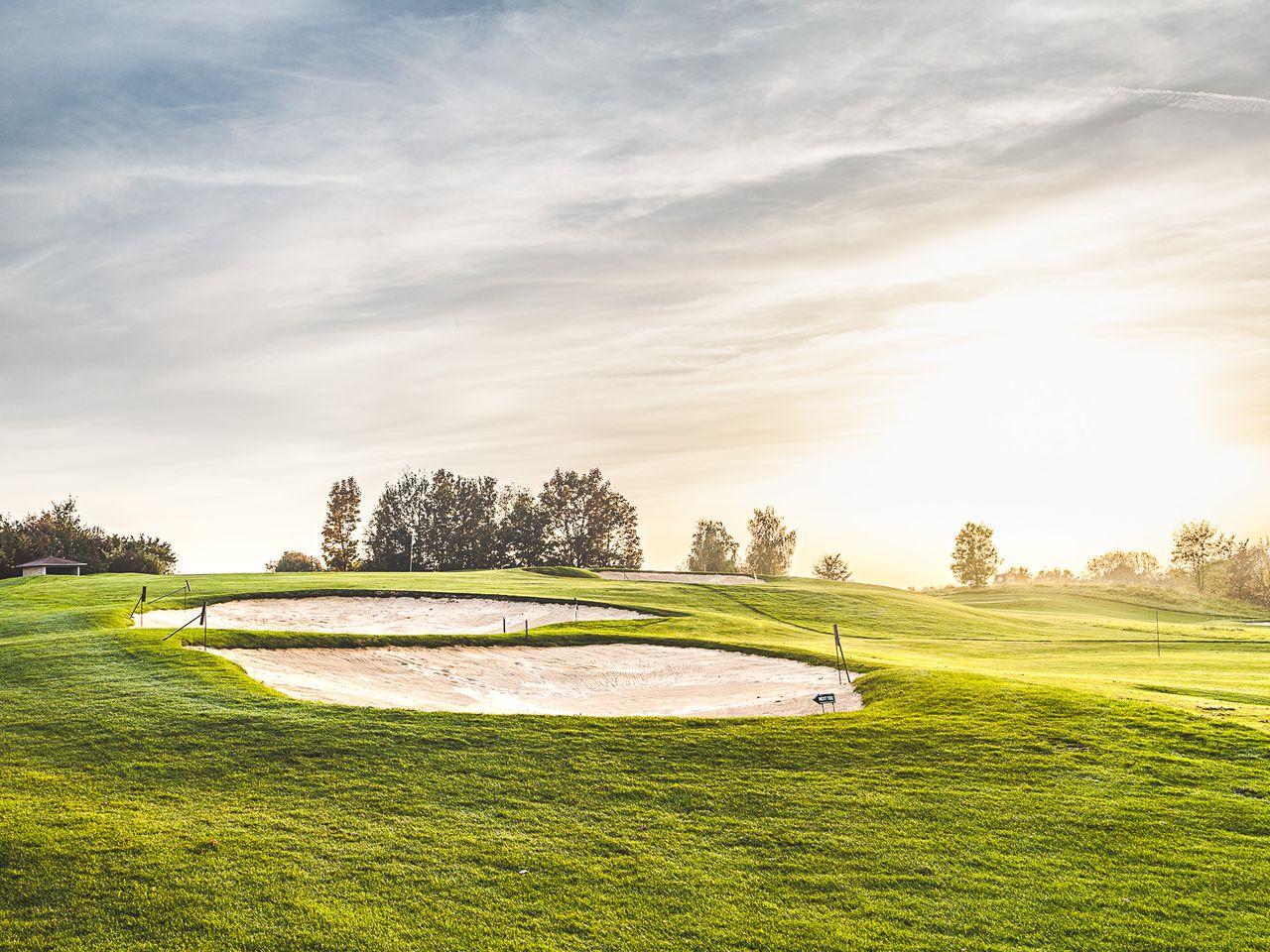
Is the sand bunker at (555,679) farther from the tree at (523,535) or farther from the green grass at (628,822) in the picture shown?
the tree at (523,535)

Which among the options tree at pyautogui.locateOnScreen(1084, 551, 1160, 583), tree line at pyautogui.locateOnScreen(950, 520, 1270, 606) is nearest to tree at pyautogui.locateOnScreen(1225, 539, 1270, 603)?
tree line at pyautogui.locateOnScreen(950, 520, 1270, 606)

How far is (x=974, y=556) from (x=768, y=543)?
26.1 metres

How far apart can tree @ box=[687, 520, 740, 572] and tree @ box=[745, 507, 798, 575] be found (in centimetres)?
308

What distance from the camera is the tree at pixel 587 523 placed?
3474 inches

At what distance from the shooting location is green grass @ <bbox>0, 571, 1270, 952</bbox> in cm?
657

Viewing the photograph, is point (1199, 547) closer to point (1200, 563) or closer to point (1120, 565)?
point (1200, 563)

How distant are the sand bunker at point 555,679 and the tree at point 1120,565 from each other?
130 metres

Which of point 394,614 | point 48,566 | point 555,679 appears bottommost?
point 555,679

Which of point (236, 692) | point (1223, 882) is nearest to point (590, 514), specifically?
point (236, 692)

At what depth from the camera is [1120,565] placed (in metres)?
134

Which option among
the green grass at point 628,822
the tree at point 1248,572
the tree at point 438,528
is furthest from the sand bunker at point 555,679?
the tree at point 1248,572

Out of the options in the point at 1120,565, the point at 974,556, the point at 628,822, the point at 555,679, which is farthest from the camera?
the point at 1120,565

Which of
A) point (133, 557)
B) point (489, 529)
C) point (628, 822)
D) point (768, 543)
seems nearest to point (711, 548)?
point (768, 543)

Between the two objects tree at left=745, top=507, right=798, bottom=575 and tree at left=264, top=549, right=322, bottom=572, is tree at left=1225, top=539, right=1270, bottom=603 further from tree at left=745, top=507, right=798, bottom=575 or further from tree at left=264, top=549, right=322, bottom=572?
tree at left=264, top=549, right=322, bottom=572
